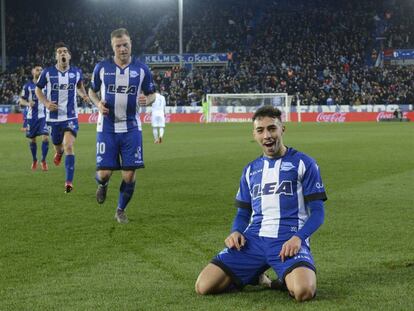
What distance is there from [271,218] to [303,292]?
0.77 metres

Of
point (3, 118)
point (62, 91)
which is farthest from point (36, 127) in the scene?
point (3, 118)

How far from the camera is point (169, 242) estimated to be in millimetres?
7531

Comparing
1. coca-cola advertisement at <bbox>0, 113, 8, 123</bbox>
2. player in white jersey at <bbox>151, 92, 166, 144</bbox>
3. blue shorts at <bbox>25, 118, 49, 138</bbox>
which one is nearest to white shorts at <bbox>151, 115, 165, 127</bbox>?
player in white jersey at <bbox>151, 92, 166, 144</bbox>

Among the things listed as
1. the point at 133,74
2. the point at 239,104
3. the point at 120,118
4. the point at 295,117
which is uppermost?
the point at 133,74

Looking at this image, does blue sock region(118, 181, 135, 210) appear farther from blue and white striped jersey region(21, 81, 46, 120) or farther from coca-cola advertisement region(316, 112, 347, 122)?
coca-cola advertisement region(316, 112, 347, 122)

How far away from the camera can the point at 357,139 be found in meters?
27.0

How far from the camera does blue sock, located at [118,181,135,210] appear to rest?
9.01 metres

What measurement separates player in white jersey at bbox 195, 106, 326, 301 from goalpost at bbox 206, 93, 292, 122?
135 ft

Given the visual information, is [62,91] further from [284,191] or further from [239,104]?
[239,104]

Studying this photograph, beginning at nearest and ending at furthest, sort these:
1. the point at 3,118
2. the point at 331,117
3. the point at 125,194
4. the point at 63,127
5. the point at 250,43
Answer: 1. the point at 125,194
2. the point at 63,127
3. the point at 331,117
4. the point at 3,118
5. the point at 250,43

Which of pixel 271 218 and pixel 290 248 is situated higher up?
pixel 271 218

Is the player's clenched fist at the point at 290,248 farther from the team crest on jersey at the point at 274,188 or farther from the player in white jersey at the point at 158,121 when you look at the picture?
the player in white jersey at the point at 158,121

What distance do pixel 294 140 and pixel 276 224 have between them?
21.2 metres

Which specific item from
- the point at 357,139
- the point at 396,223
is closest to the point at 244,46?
the point at 357,139
